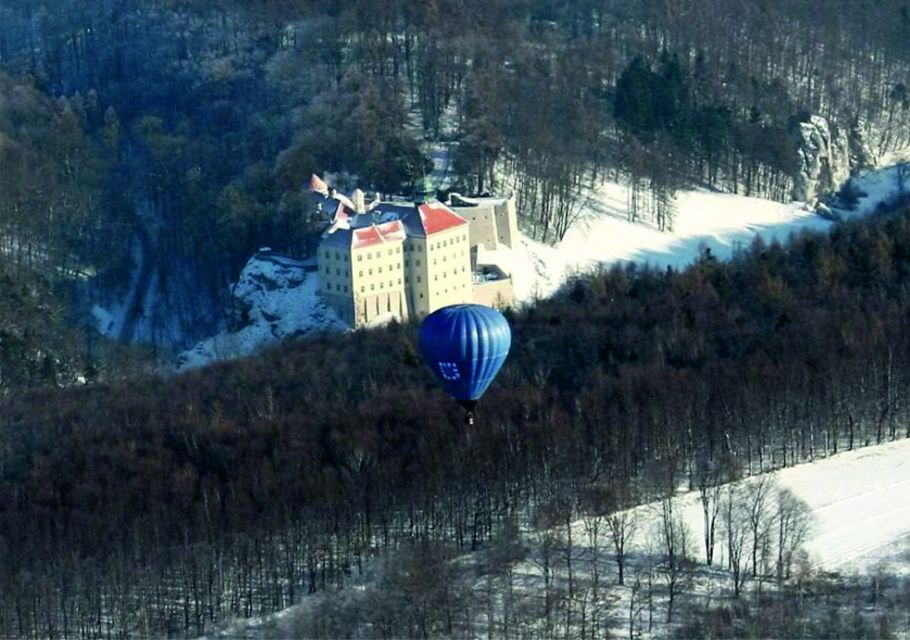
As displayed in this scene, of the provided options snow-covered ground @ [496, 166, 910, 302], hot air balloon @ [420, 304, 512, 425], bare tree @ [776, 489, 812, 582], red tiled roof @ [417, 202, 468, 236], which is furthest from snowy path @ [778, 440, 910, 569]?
snow-covered ground @ [496, 166, 910, 302]

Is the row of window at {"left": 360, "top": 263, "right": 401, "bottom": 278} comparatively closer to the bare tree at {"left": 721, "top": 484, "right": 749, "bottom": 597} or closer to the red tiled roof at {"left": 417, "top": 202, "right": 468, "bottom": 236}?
the red tiled roof at {"left": 417, "top": 202, "right": 468, "bottom": 236}

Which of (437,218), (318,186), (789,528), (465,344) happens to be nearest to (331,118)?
(318,186)

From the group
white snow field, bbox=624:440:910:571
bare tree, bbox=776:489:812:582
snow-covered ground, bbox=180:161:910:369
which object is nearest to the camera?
bare tree, bbox=776:489:812:582

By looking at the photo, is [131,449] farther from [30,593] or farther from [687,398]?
[687,398]

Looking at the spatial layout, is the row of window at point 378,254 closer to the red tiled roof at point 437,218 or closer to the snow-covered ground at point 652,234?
the red tiled roof at point 437,218

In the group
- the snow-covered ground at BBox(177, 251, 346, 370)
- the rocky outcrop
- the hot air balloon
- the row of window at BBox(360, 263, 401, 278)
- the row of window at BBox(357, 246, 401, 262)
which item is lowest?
the hot air balloon

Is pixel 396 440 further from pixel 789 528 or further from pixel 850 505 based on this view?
pixel 850 505

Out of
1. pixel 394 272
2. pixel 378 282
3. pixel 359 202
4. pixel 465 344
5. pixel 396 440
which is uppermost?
pixel 359 202

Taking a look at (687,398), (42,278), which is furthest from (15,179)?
(687,398)
